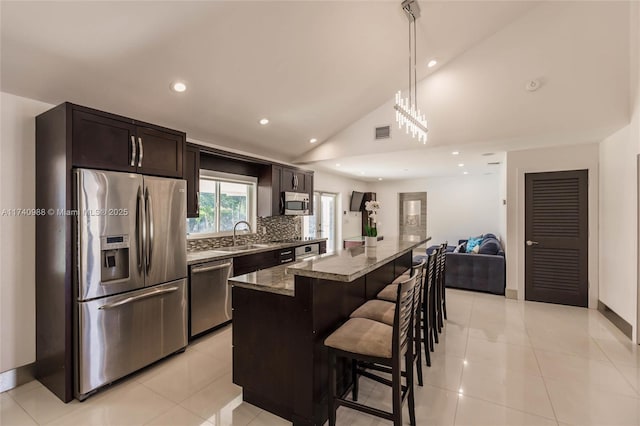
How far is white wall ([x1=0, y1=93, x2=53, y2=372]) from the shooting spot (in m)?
2.35

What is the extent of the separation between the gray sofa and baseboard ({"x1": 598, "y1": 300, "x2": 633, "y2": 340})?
3.96 ft

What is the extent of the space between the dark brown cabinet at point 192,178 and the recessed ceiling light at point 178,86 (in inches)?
26.8

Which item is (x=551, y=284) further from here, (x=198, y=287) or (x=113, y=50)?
(x=113, y=50)

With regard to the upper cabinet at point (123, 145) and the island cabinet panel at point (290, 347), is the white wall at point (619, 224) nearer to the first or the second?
the island cabinet panel at point (290, 347)

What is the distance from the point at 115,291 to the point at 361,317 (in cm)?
201

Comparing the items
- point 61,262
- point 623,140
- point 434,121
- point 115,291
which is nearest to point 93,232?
point 61,262

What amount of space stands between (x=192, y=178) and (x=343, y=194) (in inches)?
197

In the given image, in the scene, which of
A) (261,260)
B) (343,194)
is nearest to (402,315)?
(261,260)

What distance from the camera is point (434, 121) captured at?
4.32m

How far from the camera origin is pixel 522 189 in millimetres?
4734

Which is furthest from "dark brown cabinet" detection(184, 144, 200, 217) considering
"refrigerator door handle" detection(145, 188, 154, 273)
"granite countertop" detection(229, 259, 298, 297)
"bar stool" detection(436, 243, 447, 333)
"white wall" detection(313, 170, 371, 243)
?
"white wall" detection(313, 170, 371, 243)

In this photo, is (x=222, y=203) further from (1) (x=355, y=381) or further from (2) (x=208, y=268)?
(1) (x=355, y=381)

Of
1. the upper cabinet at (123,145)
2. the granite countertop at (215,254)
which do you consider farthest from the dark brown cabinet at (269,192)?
the upper cabinet at (123,145)

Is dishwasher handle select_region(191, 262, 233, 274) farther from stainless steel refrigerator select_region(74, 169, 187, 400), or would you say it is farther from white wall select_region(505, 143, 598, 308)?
white wall select_region(505, 143, 598, 308)
